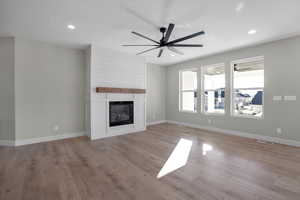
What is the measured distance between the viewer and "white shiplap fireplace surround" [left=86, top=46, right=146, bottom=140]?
4.17m

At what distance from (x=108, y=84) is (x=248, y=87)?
4443 millimetres

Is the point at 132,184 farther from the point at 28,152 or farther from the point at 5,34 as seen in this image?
the point at 5,34

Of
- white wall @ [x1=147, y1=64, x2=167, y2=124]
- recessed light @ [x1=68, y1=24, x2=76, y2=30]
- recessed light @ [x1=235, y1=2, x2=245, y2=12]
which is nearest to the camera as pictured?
recessed light @ [x1=235, y1=2, x2=245, y2=12]

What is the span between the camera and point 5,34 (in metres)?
3.41

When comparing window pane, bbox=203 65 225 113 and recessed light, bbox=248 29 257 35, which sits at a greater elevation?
recessed light, bbox=248 29 257 35

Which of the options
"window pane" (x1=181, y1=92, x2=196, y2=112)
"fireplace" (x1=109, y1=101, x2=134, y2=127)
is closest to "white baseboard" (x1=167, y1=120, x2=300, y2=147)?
"window pane" (x1=181, y1=92, x2=196, y2=112)

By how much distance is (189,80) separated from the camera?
245 inches

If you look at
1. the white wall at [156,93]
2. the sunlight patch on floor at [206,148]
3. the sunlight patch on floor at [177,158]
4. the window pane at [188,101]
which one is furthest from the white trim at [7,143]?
the window pane at [188,101]

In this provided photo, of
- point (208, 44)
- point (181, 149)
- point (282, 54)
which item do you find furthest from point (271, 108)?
point (181, 149)

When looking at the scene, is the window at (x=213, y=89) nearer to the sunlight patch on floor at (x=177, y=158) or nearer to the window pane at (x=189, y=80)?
the window pane at (x=189, y=80)

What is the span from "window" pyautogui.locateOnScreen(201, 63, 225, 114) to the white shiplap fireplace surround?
2.46 m

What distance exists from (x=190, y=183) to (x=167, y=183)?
0.33 meters

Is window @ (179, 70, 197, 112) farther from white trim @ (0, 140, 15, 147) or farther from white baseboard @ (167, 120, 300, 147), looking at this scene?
white trim @ (0, 140, 15, 147)

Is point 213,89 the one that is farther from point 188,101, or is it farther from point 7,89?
point 7,89
